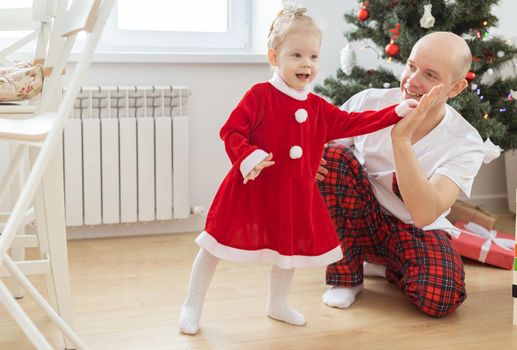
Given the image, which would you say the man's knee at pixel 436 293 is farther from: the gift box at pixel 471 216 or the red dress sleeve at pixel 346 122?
the gift box at pixel 471 216

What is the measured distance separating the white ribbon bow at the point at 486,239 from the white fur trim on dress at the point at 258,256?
41.6 inches

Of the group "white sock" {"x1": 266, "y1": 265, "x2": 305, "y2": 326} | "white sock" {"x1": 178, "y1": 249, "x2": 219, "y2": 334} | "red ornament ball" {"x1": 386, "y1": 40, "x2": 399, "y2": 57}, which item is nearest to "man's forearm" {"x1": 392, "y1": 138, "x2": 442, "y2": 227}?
"white sock" {"x1": 266, "y1": 265, "x2": 305, "y2": 326}

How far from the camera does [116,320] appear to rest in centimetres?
202

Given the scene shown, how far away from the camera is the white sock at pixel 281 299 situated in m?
1.98

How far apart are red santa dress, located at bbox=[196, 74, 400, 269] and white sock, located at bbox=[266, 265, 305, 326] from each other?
0.14 m

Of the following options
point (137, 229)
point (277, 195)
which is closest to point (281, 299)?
point (277, 195)

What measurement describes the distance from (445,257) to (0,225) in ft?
4.14

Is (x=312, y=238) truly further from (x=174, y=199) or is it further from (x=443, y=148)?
(x=174, y=199)

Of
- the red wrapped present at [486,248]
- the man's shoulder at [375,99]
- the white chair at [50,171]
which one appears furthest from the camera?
the red wrapped present at [486,248]

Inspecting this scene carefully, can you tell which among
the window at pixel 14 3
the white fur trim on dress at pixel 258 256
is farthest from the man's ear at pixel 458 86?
the window at pixel 14 3

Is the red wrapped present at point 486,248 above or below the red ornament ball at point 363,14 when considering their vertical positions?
below

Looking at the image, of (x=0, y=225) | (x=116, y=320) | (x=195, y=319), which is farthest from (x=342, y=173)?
(x=0, y=225)

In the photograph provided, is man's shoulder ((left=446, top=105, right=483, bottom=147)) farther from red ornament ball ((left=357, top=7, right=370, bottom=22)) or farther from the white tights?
red ornament ball ((left=357, top=7, right=370, bottom=22))

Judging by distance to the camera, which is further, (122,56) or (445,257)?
(122,56)
